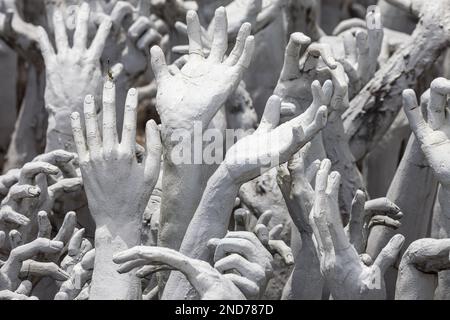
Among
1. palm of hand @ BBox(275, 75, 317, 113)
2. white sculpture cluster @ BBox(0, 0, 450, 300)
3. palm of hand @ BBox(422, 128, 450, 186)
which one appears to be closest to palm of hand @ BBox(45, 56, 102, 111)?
white sculpture cluster @ BBox(0, 0, 450, 300)

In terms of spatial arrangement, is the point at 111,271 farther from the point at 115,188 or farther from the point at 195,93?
the point at 195,93

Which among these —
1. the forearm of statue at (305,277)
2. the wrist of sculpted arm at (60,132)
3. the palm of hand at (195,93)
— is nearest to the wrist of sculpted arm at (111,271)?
the palm of hand at (195,93)

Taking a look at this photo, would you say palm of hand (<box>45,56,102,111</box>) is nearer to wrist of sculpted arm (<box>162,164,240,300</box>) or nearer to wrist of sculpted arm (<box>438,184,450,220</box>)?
wrist of sculpted arm (<box>162,164,240,300</box>)

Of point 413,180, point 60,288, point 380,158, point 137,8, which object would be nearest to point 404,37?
point 380,158

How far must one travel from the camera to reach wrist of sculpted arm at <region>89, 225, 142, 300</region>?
11.7 ft

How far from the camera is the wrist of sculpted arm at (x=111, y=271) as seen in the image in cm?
358

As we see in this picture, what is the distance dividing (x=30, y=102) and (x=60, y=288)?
1.82 meters

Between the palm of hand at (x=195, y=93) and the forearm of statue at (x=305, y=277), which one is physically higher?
the palm of hand at (x=195, y=93)

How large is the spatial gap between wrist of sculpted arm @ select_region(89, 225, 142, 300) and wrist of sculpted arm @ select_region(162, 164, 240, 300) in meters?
0.08

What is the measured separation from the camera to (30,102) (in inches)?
215

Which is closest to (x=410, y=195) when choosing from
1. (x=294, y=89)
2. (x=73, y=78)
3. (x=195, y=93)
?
(x=294, y=89)

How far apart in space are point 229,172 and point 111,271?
341 mm

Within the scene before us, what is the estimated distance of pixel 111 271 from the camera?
3602 mm

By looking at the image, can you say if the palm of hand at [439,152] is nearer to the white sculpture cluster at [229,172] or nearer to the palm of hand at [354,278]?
the white sculpture cluster at [229,172]
